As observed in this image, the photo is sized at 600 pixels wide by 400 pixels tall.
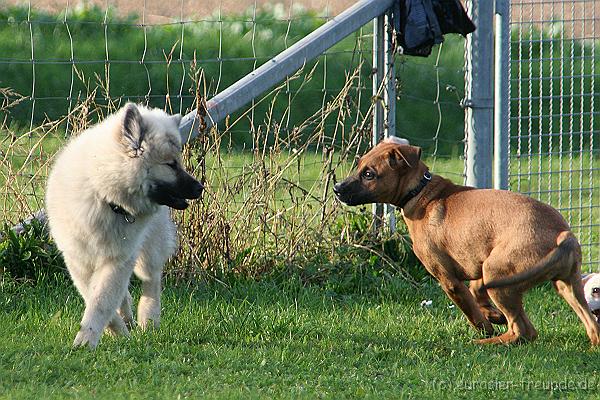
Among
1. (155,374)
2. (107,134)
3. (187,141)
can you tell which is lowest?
(155,374)

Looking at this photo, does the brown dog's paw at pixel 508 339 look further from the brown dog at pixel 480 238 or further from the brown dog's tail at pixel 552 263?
the brown dog's tail at pixel 552 263

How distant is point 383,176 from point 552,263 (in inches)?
47.6

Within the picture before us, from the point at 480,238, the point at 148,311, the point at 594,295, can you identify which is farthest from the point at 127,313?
the point at 594,295

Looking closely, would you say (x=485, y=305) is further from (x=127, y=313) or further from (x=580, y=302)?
(x=127, y=313)

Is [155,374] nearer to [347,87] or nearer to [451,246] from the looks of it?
[451,246]

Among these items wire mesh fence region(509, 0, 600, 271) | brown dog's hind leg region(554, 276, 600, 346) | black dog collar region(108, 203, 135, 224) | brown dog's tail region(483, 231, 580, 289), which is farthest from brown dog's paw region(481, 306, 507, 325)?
black dog collar region(108, 203, 135, 224)

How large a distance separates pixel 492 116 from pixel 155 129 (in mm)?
3127

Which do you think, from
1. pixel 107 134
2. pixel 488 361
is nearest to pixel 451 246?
pixel 488 361

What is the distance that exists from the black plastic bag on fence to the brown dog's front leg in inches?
81.0

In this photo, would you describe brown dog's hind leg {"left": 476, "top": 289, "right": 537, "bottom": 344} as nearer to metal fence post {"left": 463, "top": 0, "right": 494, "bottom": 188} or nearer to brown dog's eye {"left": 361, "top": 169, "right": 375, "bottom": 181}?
brown dog's eye {"left": 361, "top": 169, "right": 375, "bottom": 181}

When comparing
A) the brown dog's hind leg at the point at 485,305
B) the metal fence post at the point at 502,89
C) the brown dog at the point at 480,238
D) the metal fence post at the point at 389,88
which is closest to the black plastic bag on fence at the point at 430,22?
the metal fence post at the point at 389,88

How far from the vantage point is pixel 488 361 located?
18.4 ft

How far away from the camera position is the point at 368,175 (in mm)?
6438

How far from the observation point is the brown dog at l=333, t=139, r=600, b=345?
576 cm
